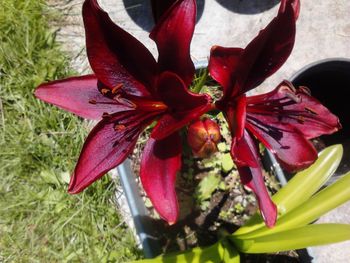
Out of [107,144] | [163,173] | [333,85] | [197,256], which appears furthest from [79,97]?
[333,85]

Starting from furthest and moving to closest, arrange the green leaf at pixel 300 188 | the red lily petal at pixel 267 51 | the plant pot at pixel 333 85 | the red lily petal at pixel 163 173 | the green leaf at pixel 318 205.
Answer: the plant pot at pixel 333 85, the green leaf at pixel 300 188, the green leaf at pixel 318 205, the red lily petal at pixel 163 173, the red lily petal at pixel 267 51

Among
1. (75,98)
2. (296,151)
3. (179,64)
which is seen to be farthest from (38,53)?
(296,151)

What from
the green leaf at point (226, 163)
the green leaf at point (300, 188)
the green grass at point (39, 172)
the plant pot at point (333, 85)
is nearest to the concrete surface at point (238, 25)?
the green grass at point (39, 172)

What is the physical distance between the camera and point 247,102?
2.98 feet

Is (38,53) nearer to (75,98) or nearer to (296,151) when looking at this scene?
(75,98)

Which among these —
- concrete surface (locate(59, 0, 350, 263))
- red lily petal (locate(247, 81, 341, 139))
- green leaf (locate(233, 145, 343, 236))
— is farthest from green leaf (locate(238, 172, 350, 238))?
concrete surface (locate(59, 0, 350, 263))

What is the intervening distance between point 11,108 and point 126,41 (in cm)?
102

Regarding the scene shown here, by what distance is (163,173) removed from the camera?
91cm

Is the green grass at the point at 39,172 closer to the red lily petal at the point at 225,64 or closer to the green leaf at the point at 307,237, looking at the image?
the green leaf at the point at 307,237

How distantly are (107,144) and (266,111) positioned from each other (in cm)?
29

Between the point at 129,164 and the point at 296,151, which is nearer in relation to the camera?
the point at 296,151

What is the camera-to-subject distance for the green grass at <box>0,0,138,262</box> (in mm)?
1669

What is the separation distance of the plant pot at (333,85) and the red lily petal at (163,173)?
580 mm

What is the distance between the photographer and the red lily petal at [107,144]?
2.94 ft
